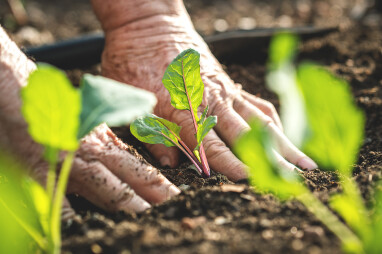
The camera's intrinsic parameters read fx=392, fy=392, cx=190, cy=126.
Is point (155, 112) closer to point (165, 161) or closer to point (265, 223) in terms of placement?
point (165, 161)

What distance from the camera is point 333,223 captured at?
0.77 m

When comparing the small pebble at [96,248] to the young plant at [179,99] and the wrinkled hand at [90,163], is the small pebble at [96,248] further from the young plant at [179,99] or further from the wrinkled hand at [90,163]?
the young plant at [179,99]

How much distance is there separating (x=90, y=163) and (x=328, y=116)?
1.97ft

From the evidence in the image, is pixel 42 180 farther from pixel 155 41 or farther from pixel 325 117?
pixel 155 41

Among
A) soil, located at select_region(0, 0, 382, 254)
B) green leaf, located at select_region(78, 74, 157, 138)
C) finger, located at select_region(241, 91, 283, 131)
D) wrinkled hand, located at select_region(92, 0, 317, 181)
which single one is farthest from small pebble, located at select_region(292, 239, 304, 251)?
finger, located at select_region(241, 91, 283, 131)

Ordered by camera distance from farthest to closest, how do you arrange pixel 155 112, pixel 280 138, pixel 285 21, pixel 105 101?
pixel 285 21 < pixel 155 112 < pixel 280 138 < pixel 105 101

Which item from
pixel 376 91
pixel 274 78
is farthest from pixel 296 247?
pixel 376 91

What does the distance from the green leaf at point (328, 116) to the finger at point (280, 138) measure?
0.63 metres

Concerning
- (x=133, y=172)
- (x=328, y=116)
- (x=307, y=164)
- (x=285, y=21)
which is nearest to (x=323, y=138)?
(x=328, y=116)

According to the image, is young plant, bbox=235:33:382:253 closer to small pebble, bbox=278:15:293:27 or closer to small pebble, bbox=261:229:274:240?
small pebble, bbox=261:229:274:240

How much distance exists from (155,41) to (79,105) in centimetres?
90

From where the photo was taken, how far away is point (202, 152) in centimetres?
115

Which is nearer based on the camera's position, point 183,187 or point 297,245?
point 297,245

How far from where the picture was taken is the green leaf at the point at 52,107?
2.04 ft
